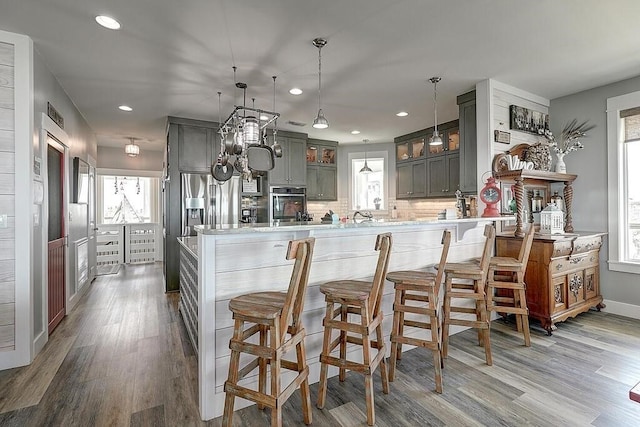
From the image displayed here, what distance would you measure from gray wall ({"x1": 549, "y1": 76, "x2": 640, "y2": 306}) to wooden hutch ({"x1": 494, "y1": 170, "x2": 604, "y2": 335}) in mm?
182

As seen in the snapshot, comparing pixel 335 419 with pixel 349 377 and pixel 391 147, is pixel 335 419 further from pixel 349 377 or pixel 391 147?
pixel 391 147

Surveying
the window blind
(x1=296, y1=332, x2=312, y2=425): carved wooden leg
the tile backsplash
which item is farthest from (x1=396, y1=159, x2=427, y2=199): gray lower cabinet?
(x1=296, y1=332, x2=312, y2=425): carved wooden leg

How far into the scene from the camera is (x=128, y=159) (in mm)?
7418

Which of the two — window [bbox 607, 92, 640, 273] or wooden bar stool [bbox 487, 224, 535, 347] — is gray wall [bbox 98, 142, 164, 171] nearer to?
wooden bar stool [bbox 487, 224, 535, 347]

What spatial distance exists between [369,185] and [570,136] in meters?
3.87

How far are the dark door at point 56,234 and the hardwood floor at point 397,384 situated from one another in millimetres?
312

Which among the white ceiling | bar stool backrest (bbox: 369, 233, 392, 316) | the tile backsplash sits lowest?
bar stool backrest (bbox: 369, 233, 392, 316)

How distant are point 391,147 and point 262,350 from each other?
6.15 meters

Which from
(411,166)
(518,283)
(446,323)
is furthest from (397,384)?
(411,166)

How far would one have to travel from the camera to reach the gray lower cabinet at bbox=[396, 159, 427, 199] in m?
6.10

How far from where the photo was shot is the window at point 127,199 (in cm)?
766

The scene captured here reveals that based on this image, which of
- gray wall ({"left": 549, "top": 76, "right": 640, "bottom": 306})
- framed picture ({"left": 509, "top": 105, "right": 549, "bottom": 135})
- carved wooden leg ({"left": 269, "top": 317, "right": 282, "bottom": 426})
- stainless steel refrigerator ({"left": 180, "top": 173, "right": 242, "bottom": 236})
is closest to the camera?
carved wooden leg ({"left": 269, "top": 317, "right": 282, "bottom": 426})

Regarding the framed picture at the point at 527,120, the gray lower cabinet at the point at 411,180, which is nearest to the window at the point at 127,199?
the gray lower cabinet at the point at 411,180

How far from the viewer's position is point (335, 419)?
1.93 metres
